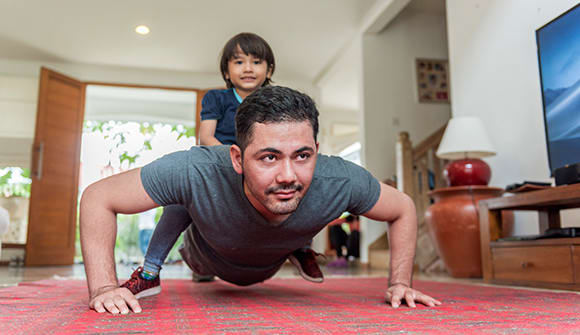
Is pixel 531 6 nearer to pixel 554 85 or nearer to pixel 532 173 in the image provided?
pixel 554 85

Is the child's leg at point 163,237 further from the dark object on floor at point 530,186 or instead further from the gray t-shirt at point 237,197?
the dark object on floor at point 530,186

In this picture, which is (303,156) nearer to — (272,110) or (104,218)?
(272,110)

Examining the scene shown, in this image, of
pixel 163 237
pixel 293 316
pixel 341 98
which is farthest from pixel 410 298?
pixel 341 98

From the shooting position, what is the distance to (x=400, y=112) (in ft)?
19.8

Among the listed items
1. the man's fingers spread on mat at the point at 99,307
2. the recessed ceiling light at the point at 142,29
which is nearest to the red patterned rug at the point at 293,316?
the man's fingers spread on mat at the point at 99,307

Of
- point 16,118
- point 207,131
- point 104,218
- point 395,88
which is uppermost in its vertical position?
point 395,88

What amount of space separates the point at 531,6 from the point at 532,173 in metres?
1.07

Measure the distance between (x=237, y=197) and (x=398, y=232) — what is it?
57cm

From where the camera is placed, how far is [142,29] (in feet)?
19.0

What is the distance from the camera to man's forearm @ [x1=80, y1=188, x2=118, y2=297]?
135 cm

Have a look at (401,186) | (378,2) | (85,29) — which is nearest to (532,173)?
(401,186)

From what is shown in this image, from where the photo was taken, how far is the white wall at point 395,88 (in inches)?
233

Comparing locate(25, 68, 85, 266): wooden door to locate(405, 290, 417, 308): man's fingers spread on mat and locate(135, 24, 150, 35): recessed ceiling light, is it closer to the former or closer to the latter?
locate(135, 24, 150, 35): recessed ceiling light

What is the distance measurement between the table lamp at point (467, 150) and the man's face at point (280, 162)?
228 cm
